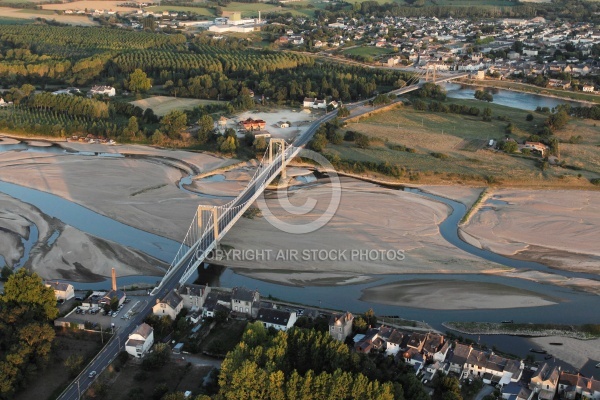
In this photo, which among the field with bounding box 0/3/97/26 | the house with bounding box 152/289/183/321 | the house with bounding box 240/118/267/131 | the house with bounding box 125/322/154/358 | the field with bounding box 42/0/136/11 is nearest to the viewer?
the house with bounding box 125/322/154/358

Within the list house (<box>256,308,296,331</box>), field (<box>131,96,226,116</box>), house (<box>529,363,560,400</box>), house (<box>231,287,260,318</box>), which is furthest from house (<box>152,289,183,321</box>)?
field (<box>131,96,226,116</box>)

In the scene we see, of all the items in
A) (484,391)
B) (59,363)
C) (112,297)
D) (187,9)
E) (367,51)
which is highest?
(187,9)

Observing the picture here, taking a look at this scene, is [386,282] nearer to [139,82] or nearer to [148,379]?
[148,379]

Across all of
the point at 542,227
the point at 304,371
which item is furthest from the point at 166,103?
the point at 304,371

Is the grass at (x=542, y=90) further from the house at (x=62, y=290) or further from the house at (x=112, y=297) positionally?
the house at (x=62, y=290)
